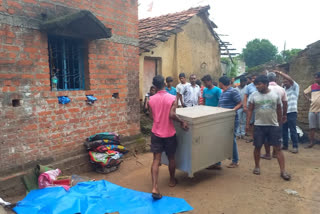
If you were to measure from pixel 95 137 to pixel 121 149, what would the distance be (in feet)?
2.01

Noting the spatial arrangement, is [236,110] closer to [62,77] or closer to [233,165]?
[233,165]

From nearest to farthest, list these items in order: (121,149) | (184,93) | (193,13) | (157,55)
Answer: (121,149), (184,93), (157,55), (193,13)

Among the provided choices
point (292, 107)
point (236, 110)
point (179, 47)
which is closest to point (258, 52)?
point (179, 47)

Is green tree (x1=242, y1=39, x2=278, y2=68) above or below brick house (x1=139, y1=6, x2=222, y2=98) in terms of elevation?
above

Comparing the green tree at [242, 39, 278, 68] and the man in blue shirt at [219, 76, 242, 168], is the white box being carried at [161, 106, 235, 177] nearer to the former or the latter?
the man in blue shirt at [219, 76, 242, 168]

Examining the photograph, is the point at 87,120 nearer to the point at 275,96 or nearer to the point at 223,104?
the point at 223,104

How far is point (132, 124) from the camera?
5.88m

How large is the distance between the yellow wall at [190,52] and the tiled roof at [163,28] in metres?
0.22

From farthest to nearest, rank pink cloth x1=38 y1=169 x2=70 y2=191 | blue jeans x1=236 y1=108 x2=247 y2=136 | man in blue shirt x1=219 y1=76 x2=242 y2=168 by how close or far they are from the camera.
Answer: blue jeans x1=236 y1=108 x2=247 y2=136 → man in blue shirt x1=219 y1=76 x2=242 y2=168 → pink cloth x1=38 y1=169 x2=70 y2=191

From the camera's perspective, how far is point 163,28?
891cm

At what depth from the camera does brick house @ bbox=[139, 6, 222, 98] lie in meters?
8.25

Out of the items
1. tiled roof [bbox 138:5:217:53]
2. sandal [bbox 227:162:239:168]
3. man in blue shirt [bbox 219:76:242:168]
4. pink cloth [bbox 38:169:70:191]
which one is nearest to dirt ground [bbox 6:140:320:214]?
sandal [bbox 227:162:239:168]

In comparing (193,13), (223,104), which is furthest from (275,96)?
(193,13)

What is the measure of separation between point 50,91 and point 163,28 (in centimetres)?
576
